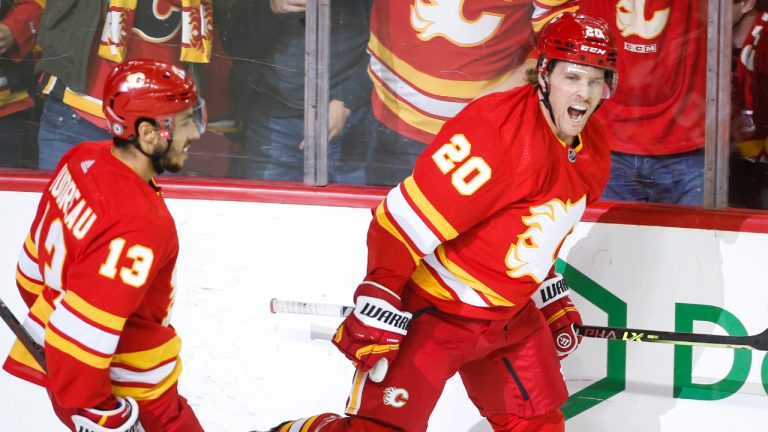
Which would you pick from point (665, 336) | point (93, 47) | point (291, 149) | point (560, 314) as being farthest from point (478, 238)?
point (93, 47)

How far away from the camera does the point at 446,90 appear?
296 cm

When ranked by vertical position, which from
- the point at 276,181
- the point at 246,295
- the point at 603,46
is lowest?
the point at 246,295

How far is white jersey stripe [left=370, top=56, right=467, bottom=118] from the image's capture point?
297 centimetres

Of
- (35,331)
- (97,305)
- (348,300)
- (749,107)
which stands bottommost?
(348,300)

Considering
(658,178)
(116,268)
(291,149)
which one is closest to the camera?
(116,268)

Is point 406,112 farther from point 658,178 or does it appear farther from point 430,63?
point 658,178

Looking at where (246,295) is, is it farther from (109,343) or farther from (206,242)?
(109,343)

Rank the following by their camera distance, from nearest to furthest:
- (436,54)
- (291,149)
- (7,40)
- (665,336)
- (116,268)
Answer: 1. (116,268)
2. (665,336)
3. (436,54)
4. (291,149)
5. (7,40)

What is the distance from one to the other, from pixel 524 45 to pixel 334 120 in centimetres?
57

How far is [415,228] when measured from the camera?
2197 mm

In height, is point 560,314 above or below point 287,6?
below

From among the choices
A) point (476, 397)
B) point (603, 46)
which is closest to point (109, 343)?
point (476, 397)

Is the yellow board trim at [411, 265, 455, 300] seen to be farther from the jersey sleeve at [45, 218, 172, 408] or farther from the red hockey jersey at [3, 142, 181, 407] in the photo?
the jersey sleeve at [45, 218, 172, 408]

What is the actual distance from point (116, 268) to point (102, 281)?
3 cm
